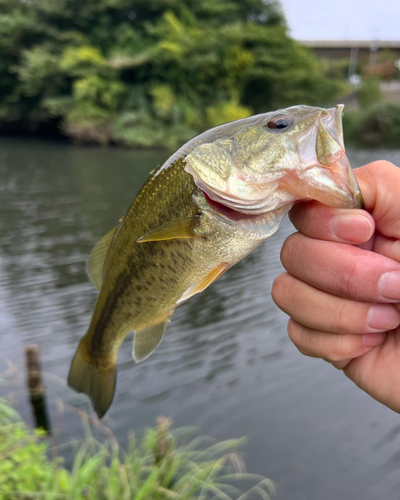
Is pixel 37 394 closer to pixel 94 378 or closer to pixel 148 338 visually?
pixel 94 378

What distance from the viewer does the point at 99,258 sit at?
6.66 ft

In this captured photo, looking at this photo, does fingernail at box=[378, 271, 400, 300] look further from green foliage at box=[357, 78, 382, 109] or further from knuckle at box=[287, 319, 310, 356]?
green foliage at box=[357, 78, 382, 109]

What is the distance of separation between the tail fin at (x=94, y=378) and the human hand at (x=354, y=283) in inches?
45.0

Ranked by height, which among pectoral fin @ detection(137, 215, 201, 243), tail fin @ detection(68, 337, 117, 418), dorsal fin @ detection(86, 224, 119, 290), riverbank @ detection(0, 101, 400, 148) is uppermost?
pectoral fin @ detection(137, 215, 201, 243)

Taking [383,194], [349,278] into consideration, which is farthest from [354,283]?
[383,194]

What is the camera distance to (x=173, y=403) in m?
5.36

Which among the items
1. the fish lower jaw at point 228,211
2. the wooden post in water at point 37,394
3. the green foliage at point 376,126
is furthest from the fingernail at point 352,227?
the green foliage at point 376,126

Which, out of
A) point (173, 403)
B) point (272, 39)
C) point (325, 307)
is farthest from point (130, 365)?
point (272, 39)

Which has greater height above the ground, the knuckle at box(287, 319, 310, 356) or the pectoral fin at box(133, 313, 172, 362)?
the knuckle at box(287, 319, 310, 356)

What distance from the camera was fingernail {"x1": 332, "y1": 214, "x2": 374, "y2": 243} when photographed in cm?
136

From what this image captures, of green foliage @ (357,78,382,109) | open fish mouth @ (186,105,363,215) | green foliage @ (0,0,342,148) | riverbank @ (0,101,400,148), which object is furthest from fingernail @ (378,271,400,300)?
green foliage @ (357,78,382,109)

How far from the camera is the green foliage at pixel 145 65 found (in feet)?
97.5

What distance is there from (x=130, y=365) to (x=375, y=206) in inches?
206

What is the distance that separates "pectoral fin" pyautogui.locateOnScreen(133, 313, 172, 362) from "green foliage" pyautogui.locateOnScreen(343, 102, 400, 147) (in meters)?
34.1
